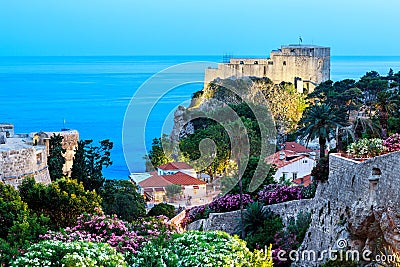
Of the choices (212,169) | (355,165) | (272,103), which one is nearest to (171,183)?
(212,169)

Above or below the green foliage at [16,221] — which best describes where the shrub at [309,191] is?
above

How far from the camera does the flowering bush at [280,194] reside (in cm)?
1844

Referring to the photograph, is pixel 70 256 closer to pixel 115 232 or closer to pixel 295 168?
pixel 115 232

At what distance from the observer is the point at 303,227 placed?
1566 cm

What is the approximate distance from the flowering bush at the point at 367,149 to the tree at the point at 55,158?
1475 centimetres

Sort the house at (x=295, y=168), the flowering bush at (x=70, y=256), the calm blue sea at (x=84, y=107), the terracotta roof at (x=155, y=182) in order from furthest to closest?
the calm blue sea at (x=84, y=107) → the terracotta roof at (x=155, y=182) → the house at (x=295, y=168) → the flowering bush at (x=70, y=256)

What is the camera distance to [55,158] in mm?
26547

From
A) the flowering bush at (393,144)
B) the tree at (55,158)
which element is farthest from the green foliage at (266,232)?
the tree at (55,158)

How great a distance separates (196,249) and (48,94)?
12241 cm

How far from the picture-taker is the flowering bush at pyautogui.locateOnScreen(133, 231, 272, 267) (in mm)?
10203

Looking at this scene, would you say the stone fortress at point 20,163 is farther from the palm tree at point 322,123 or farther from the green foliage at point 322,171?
the green foliage at point 322,171

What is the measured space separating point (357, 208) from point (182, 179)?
24.3 meters

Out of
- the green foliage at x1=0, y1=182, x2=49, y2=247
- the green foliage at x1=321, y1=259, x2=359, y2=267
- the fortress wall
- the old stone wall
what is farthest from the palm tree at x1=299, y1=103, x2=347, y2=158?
the fortress wall

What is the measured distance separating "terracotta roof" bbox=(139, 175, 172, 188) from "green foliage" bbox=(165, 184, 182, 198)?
1.97ft
